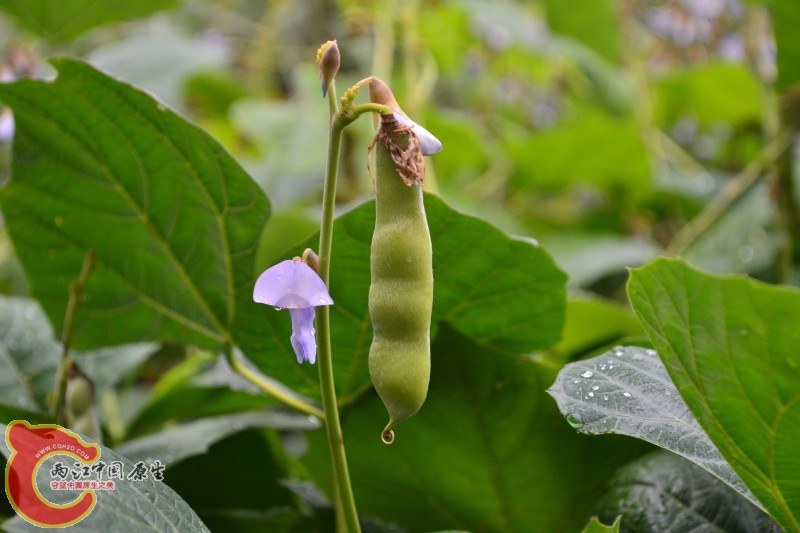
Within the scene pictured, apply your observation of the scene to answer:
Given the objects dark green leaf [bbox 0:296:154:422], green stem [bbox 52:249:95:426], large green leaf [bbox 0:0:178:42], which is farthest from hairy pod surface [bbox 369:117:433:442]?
large green leaf [bbox 0:0:178:42]

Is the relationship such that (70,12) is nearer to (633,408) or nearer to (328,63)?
(328,63)

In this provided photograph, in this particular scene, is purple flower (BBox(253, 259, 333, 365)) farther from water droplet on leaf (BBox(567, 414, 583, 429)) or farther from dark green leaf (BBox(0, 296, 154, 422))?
dark green leaf (BBox(0, 296, 154, 422))

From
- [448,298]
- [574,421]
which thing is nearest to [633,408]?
[574,421]

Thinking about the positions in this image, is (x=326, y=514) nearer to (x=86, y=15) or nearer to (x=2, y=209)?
(x=2, y=209)

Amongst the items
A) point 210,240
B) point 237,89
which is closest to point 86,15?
point 237,89

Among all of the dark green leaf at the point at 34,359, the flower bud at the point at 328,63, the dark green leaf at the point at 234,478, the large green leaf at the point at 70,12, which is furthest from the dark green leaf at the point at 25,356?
the large green leaf at the point at 70,12

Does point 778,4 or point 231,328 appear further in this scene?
point 778,4
